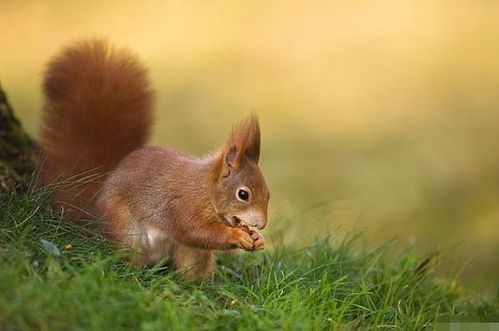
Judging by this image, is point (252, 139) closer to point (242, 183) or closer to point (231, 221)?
point (242, 183)

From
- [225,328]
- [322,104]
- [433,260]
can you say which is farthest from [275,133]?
[225,328]

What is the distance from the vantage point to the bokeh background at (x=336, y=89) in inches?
219

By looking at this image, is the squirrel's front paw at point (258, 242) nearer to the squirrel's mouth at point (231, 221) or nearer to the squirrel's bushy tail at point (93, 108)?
the squirrel's mouth at point (231, 221)

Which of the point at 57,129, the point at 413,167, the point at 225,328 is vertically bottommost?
the point at 413,167

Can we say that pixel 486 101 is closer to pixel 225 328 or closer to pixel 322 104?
pixel 322 104

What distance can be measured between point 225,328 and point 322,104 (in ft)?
14.2

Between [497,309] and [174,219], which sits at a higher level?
[174,219]

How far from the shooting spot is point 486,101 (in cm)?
676

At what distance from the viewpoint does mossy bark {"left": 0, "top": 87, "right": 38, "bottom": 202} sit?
3.34 metres

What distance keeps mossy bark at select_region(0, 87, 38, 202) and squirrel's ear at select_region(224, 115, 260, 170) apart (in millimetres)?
705

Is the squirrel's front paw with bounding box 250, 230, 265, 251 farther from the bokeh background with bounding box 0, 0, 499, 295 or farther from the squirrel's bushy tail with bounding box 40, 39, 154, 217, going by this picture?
the bokeh background with bounding box 0, 0, 499, 295

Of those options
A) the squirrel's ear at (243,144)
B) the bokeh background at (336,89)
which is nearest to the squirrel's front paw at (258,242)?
the squirrel's ear at (243,144)

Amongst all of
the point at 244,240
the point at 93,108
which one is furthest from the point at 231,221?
the point at 93,108

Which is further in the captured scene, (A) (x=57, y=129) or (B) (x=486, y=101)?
(B) (x=486, y=101)
